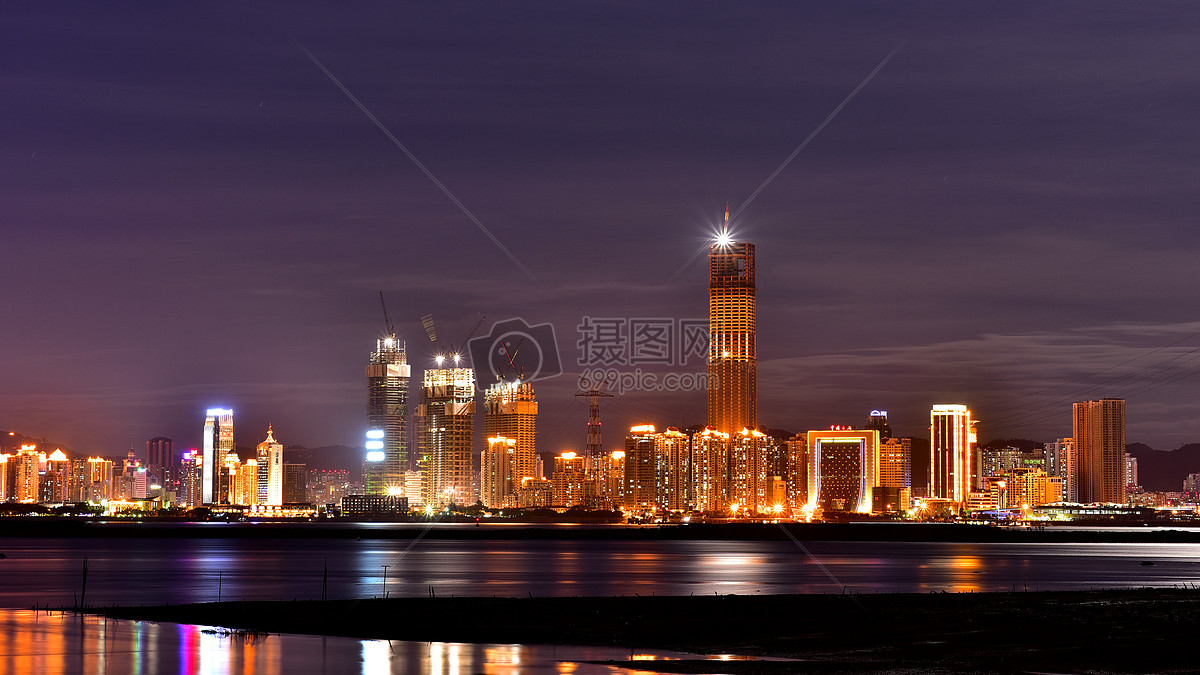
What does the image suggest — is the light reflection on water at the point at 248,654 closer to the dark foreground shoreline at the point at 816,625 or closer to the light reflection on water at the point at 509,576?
the dark foreground shoreline at the point at 816,625

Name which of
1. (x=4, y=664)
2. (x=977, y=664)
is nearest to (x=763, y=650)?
(x=977, y=664)

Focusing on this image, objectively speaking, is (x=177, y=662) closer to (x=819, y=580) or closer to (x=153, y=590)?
(x=153, y=590)

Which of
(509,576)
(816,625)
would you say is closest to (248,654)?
(816,625)

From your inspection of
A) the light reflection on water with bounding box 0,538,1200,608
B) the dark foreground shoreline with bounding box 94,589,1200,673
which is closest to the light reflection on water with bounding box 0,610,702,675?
the dark foreground shoreline with bounding box 94,589,1200,673

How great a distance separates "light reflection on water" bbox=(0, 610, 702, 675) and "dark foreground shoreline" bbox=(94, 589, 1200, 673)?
2.57 metres

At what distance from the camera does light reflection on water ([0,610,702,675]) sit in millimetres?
40812

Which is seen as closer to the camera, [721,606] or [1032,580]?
[721,606]

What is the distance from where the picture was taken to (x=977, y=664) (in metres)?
43.2

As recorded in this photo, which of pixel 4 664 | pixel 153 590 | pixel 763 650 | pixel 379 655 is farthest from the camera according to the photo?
pixel 153 590

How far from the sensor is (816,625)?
56.7 meters

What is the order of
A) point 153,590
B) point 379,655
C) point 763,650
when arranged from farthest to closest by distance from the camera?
point 153,590 → point 763,650 → point 379,655

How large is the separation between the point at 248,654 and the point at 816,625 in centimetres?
2374

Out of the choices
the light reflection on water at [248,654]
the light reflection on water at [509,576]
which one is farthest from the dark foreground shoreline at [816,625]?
the light reflection on water at [509,576]

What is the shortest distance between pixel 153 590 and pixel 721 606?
46.6m
